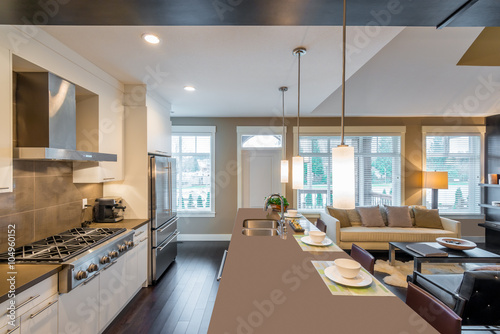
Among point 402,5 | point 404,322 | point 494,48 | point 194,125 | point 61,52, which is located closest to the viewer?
point 404,322

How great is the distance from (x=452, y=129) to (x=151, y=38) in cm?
605

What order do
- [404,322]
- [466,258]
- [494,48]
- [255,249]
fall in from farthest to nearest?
[494,48]
[466,258]
[255,249]
[404,322]

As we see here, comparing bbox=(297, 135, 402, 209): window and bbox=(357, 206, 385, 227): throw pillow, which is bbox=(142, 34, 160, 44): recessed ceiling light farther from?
bbox=(357, 206, 385, 227): throw pillow

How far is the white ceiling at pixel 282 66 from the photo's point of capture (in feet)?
6.05

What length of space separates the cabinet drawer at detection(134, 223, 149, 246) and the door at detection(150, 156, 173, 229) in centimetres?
12

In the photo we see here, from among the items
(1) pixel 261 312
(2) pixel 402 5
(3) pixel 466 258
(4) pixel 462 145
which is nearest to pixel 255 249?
(1) pixel 261 312

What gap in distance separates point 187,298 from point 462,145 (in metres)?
6.19

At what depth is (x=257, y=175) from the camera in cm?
496

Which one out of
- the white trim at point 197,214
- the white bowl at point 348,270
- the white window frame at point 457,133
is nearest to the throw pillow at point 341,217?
the white window frame at point 457,133

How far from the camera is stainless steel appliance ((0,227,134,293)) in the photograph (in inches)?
63.9

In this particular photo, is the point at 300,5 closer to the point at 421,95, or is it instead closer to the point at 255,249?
the point at 255,249

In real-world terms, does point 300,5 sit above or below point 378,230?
above

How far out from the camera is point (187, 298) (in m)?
2.78

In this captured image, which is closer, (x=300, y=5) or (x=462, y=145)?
(x=300, y=5)
